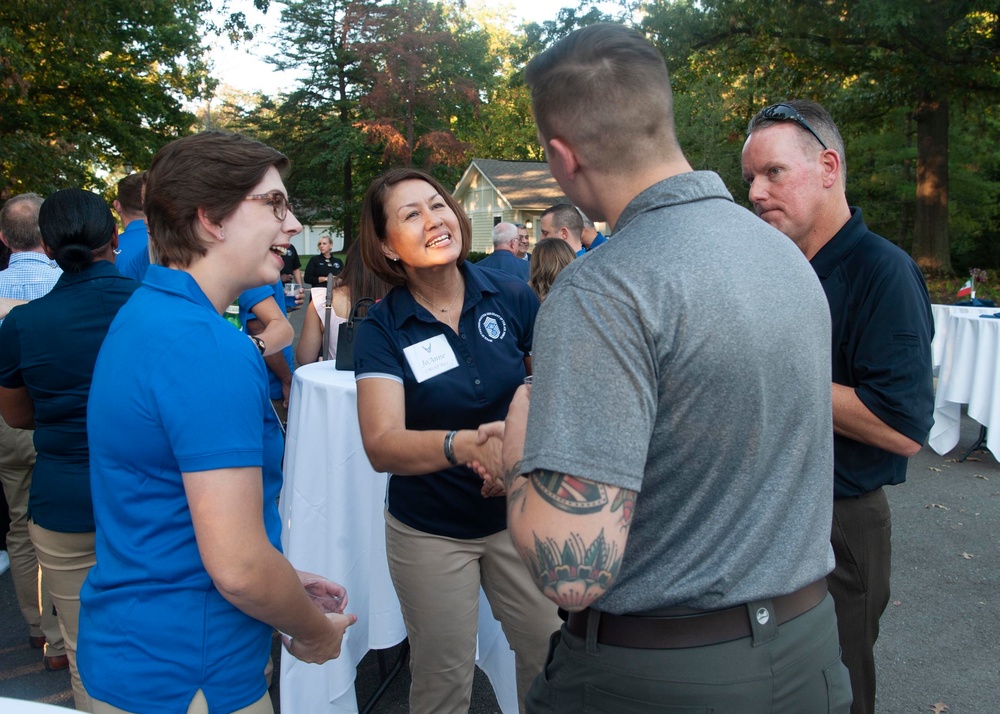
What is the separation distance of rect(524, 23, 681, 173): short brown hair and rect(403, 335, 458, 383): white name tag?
124cm

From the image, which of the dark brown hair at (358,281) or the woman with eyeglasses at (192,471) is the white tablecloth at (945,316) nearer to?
the dark brown hair at (358,281)

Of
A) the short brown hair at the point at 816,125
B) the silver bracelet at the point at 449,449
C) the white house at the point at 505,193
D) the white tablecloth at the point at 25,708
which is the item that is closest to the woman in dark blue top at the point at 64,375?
the silver bracelet at the point at 449,449

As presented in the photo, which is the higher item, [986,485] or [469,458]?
[469,458]

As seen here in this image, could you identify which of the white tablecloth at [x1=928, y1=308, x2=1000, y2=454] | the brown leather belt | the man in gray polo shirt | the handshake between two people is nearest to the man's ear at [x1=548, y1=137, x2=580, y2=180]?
the man in gray polo shirt

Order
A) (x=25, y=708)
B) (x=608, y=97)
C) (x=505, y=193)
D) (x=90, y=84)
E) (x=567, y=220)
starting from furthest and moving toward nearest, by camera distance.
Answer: (x=505, y=193) → (x=90, y=84) → (x=567, y=220) → (x=608, y=97) → (x=25, y=708)

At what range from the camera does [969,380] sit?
7.22m

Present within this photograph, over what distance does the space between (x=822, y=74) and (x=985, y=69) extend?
401 centimetres

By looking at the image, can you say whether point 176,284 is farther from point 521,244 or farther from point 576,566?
point 521,244

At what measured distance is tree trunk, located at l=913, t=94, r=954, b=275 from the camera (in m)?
19.5

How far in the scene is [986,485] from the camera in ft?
21.0

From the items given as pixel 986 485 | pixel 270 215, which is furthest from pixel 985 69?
pixel 270 215

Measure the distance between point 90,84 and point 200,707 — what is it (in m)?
20.9

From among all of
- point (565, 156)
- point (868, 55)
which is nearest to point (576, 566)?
point (565, 156)

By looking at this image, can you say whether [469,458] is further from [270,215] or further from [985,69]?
[985,69]
